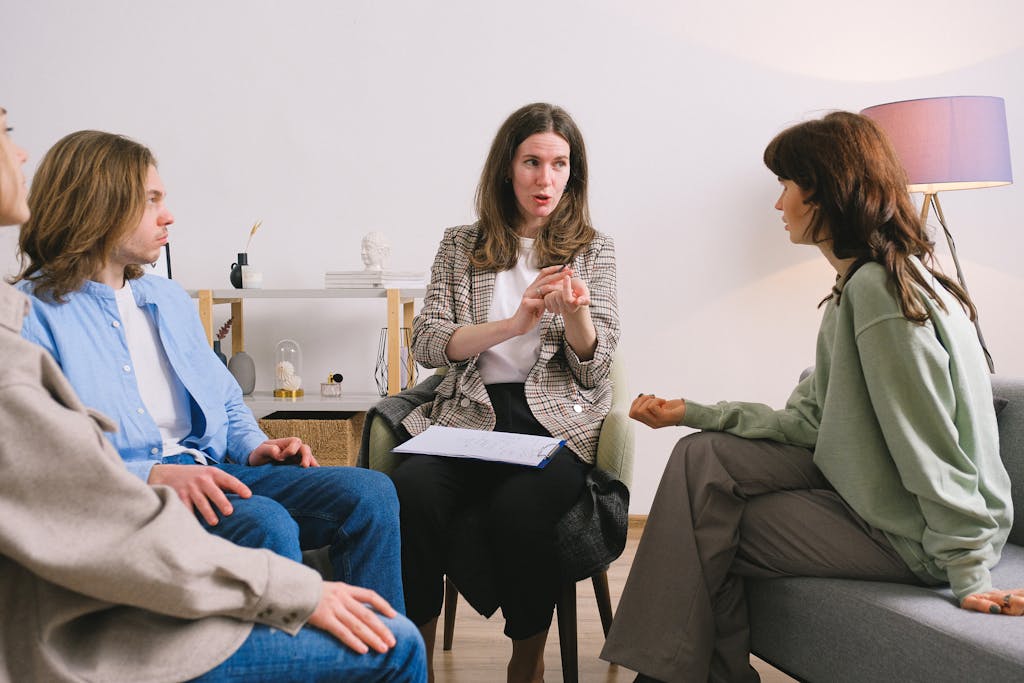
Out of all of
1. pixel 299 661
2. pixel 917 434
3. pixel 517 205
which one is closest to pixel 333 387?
pixel 517 205

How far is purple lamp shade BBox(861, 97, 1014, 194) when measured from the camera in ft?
8.98

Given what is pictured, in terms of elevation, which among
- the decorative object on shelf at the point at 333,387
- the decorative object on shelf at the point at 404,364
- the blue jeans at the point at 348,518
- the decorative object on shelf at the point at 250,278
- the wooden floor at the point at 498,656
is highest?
the decorative object on shelf at the point at 250,278

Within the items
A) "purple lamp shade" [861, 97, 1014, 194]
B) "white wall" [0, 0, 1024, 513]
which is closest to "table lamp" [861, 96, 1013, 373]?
"purple lamp shade" [861, 97, 1014, 194]

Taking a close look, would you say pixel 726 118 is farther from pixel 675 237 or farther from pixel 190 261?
pixel 190 261

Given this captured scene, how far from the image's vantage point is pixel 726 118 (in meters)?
3.29

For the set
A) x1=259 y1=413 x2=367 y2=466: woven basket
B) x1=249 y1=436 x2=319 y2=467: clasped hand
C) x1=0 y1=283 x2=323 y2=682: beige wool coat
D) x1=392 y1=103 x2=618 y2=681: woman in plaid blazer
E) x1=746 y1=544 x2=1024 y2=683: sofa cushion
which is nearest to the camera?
x1=0 y1=283 x2=323 y2=682: beige wool coat

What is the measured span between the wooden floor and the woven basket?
628 mm

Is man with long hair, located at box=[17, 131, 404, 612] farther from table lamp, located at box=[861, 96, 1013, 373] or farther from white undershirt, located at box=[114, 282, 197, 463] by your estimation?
table lamp, located at box=[861, 96, 1013, 373]

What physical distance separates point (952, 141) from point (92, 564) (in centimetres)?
267

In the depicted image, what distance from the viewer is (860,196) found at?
1.62m

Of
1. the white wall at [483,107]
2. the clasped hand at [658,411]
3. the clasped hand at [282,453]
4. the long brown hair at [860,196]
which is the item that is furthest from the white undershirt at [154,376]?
the white wall at [483,107]

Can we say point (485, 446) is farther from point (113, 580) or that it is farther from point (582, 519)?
point (113, 580)

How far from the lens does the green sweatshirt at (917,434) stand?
1465 millimetres

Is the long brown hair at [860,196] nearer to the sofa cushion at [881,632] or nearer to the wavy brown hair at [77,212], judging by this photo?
the sofa cushion at [881,632]
